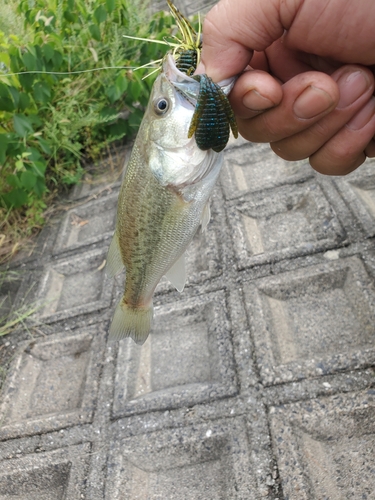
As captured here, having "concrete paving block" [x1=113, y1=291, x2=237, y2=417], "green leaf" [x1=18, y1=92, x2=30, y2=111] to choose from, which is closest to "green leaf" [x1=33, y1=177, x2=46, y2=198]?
"green leaf" [x1=18, y1=92, x2=30, y2=111]

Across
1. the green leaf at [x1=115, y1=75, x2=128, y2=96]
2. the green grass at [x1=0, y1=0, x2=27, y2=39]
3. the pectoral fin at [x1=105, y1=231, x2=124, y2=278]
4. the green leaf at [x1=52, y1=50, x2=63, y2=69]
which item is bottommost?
the pectoral fin at [x1=105, y1=231, x2=124, y2=278]

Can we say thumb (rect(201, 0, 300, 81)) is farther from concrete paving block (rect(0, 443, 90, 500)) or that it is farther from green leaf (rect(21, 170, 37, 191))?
green leaf (rect(21, 170, 37, 191))

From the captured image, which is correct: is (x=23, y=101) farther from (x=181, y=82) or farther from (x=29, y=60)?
(x=181, y=82)

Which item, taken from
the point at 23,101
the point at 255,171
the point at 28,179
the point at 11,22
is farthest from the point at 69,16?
the point at 255,171

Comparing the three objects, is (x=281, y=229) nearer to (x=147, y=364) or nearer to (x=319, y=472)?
(x=147, y=364)

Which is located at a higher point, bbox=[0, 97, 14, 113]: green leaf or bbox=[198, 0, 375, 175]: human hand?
bbox=[0, 97, 14, 113]: green leaf

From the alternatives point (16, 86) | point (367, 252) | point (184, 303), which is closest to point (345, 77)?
point (367, 252)
